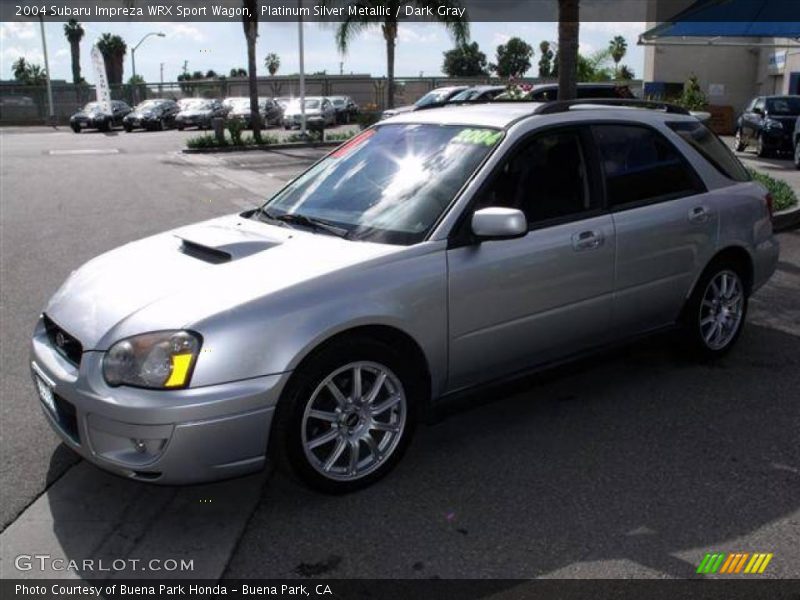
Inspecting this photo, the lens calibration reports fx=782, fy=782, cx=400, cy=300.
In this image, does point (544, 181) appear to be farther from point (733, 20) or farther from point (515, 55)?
point (515, 55)

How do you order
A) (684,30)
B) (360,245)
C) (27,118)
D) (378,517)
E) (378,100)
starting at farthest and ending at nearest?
(27,118) < (378,100) < (684,30) < (360,245) < (378,517)

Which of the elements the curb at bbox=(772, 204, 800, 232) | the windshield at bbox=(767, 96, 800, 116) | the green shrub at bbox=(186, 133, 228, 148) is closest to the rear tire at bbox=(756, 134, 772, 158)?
the windshield at bbox=(767, 96, 800, 116)

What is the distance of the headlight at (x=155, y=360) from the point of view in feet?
10.2

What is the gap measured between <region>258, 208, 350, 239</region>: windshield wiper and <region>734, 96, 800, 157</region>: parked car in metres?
18.3

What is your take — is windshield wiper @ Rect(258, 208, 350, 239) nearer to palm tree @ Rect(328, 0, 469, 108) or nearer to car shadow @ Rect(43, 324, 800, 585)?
car shadow @ Rect(43, 324, 800, 585)

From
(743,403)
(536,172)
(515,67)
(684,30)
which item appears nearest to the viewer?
(536,172)

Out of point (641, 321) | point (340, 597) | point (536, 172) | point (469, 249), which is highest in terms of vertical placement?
point (536, 172)

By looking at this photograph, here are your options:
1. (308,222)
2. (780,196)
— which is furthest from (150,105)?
(308,222)

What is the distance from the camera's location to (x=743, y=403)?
462cm

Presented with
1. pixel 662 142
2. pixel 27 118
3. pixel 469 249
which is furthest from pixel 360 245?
pixel 27 118

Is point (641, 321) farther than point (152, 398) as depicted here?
Yes

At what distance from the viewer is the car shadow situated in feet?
10.2

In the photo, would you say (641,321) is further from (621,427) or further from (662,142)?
(662,142)

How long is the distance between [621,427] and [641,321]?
0.75 meters
